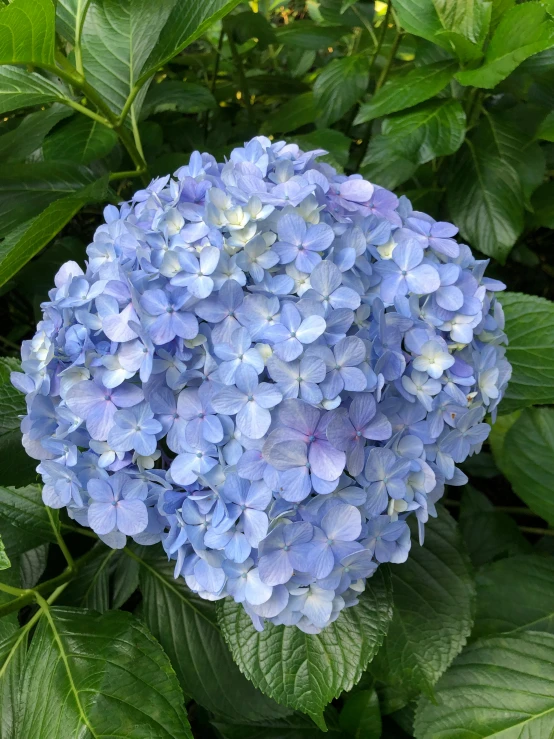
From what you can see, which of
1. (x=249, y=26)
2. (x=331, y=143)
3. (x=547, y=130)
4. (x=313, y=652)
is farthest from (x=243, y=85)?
(x=313, y=652)

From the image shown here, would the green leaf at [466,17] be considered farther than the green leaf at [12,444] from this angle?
Yes

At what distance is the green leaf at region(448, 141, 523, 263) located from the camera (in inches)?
46.5

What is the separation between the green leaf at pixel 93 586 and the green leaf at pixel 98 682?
15 cm

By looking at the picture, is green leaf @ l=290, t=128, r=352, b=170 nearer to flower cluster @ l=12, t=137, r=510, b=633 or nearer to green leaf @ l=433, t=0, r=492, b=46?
green leaf @ l=433, t=0, r=492, b=46

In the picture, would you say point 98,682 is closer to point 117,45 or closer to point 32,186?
point 32,186

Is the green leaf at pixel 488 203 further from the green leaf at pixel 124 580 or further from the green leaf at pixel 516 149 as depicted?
the green leaf at pixel 124 580

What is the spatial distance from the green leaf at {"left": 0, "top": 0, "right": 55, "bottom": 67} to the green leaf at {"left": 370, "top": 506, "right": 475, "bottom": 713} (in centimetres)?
92

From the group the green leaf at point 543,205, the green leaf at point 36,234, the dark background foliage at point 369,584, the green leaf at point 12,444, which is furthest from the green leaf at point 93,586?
the green leaf at point 543,205

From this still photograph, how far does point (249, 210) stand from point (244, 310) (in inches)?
4.7

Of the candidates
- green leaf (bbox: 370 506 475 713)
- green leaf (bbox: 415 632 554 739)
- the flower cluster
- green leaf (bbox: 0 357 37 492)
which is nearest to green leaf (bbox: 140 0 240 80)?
the flower cluster

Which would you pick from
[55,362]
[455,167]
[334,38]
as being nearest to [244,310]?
[55,362]

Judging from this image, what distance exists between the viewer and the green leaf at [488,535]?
133cm

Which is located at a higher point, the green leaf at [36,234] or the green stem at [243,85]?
the green leaf at [36,234]

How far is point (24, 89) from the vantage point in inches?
37.2
